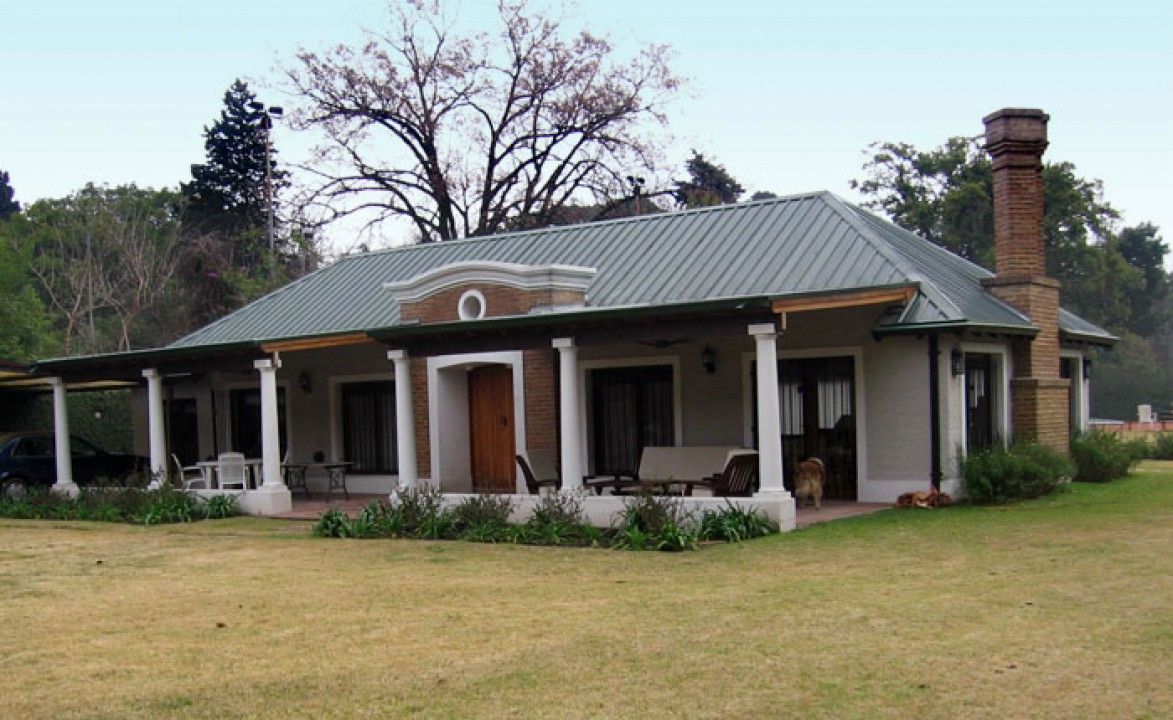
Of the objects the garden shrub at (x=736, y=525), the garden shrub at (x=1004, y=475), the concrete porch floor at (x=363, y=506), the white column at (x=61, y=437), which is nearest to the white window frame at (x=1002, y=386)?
the garden shrub at (x=1004, y=475)

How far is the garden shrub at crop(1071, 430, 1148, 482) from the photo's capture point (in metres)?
19.6

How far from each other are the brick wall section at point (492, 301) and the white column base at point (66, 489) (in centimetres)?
635

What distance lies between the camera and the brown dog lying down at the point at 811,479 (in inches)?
645

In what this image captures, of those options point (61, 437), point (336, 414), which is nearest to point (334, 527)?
point (336, 414)

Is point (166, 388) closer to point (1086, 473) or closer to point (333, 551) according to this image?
point (333, 551)

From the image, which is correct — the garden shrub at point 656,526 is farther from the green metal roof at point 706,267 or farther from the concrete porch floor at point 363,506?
the green metal roof at point 706,267

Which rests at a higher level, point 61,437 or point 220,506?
point 61,437

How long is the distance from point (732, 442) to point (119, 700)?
12006mm

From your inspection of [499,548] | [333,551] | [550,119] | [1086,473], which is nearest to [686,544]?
[499,548]

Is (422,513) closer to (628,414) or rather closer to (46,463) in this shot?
(628,414)

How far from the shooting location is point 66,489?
20766 mm

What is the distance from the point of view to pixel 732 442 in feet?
59.0

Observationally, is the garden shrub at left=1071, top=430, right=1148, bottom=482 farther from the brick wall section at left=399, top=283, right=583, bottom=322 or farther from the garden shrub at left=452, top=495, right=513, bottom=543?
the garden shrub at left=452, top=495, right=513, bottom=543

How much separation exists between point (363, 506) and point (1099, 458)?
11526 millimetres
